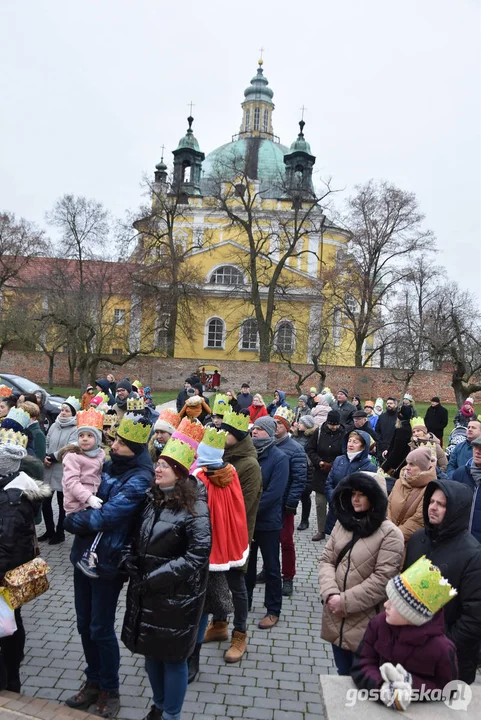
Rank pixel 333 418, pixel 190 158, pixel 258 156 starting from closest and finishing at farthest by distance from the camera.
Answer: pixel 333 418
pixel 190 158
pixel 258 156

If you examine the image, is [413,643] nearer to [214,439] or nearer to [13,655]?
[214,439]

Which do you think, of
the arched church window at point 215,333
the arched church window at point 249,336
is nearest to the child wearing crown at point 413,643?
the arched church window at point 249,336

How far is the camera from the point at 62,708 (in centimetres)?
341

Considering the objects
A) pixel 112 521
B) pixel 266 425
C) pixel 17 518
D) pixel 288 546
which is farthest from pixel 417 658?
pixel 288 546

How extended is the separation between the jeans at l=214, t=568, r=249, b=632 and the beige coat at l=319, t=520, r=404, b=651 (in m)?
1.20

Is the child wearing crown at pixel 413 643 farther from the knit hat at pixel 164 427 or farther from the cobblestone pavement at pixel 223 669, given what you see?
the knit hat at pixel 164 427

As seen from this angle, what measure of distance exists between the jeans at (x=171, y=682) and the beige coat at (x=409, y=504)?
2111 mm

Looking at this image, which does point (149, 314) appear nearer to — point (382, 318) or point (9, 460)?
point (382, 318)

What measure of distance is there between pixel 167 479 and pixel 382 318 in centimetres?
3655

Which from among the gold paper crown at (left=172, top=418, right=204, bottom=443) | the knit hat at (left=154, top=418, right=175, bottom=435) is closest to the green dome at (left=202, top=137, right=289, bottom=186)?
the knit hat at (left=154, top=418, right=175, bottom=435)

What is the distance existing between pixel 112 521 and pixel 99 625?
2.45 ft

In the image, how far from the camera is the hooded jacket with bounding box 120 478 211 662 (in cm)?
334

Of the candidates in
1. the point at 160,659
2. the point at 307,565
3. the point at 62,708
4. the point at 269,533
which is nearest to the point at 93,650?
the point at 62,708

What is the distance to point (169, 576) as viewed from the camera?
130 inches
